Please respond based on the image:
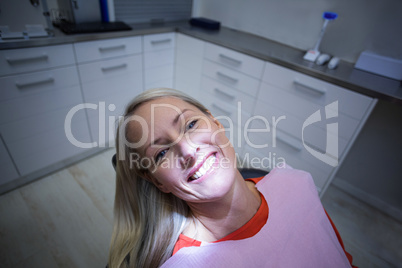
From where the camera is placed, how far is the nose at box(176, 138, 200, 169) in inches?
27.1

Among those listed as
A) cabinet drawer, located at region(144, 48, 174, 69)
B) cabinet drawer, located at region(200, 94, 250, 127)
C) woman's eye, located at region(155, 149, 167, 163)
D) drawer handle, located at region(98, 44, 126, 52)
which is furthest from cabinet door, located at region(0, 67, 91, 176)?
woman's eye, located at region(155, 149, 167, 163)

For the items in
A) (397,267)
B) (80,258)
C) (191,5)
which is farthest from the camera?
(191,5)

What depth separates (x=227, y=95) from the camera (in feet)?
6.49

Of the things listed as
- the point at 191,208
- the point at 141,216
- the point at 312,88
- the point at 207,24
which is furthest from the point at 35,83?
the point at 312,88

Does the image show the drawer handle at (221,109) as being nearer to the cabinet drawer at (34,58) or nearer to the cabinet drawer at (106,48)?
the cabinet drawer at (106,48)

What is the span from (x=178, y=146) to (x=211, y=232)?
33cm

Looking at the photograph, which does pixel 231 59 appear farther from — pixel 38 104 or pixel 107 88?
pixel 38 104

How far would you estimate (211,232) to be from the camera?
784mm

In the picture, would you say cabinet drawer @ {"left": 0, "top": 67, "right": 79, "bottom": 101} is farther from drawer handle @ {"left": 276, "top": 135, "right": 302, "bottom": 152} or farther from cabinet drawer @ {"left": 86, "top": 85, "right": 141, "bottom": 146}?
drawer handle @ {"left": 276, "top": 135, "right": 302, "bottom": 152}

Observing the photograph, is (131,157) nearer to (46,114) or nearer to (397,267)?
(46,114)

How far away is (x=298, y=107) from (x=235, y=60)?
59cm

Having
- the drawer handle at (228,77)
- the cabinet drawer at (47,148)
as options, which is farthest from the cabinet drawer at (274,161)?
the cabinet drawer at (47,148)

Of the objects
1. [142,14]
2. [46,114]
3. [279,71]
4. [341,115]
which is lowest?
[46,114]

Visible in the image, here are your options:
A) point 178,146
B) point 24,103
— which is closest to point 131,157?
point 178,146
